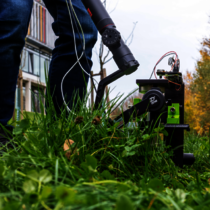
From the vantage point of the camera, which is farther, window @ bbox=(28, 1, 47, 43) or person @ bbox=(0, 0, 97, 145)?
window @ bbox=(28, 1, 47, 43)

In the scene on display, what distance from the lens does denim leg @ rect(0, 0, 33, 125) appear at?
56.1 inches

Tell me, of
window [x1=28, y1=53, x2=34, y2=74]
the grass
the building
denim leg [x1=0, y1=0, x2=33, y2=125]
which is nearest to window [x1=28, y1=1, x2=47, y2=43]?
the building

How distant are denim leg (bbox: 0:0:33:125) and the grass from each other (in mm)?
321

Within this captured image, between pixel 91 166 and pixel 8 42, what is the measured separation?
3.32 feet

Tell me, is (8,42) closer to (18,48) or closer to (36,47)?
(18,48)

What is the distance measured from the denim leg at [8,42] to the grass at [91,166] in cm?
32

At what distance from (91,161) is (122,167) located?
1.06 feet

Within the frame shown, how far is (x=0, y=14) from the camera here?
56.6 inches

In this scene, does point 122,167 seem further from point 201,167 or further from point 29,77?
point 29,77

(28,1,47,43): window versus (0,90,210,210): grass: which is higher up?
(28,1,47,43): window

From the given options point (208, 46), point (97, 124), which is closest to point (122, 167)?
point (97, 124)

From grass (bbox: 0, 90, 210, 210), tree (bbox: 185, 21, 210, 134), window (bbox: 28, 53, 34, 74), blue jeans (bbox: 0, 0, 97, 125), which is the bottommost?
grass (bbox: 0, 90, 210, 210)

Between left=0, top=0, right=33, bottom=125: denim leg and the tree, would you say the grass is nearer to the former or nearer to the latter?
left=0, top=0, right=33, bottom=125: denim leg

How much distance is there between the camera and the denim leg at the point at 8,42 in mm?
1424
